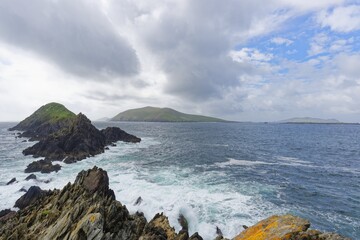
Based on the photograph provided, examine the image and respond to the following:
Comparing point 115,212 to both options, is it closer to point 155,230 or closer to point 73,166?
point 155,230

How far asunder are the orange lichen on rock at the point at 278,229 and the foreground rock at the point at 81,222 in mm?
10143

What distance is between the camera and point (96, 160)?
232 feet

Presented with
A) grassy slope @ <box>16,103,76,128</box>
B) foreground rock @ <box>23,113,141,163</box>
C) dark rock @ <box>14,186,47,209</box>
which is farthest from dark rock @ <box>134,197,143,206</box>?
grassy slope @ <box>16,103,76,128</box>

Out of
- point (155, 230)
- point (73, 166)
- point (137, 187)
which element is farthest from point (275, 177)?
point (73, 166)

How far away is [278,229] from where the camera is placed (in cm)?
1207

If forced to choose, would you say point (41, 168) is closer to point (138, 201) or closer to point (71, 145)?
point (71, 145)

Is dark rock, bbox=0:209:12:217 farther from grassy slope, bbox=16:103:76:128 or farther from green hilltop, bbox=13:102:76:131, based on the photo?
grassy slope, bbox=16:103:76:128

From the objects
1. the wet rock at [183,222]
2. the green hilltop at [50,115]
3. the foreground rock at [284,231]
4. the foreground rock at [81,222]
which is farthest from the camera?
the green hilltop at [50,115]

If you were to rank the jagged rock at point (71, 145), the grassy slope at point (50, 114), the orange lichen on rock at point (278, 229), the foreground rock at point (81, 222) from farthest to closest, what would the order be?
the grassy slope at point (50, 114) < the jagged rock at point (71, 145) < the foreground rock at point (81, 222) < the orange lichen on rock at point (278, 229)

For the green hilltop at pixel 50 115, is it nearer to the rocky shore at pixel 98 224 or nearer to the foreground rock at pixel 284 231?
the rocky shore at pixel 98 224

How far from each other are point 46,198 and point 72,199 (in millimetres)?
7485

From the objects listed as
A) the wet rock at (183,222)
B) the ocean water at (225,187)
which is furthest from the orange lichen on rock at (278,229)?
the wet rock at (183,222)

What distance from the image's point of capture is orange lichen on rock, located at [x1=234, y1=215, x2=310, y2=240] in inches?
453

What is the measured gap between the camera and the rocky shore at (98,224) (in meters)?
12.0
